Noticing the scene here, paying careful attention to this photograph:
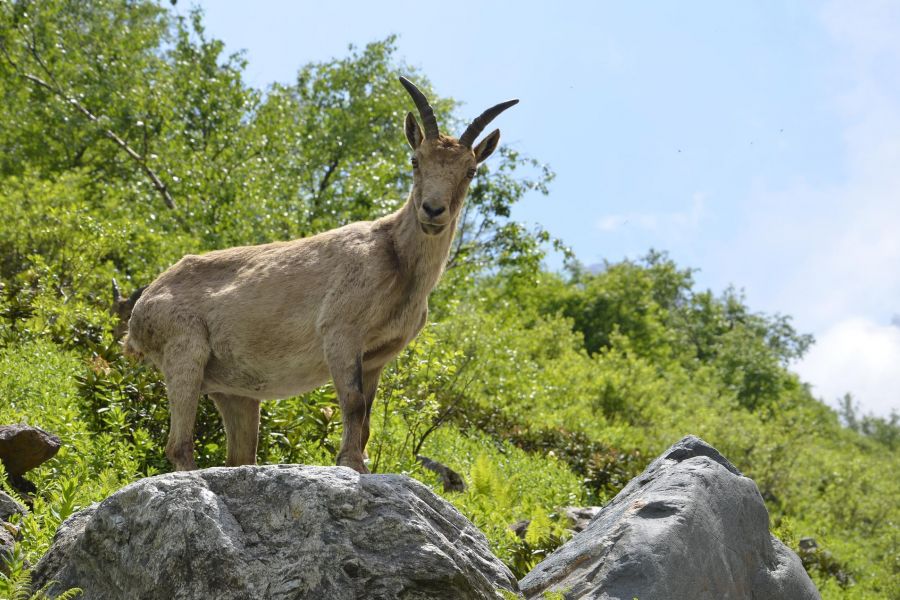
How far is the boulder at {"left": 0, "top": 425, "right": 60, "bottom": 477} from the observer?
25.8 ft

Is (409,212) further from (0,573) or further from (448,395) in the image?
(448,395)

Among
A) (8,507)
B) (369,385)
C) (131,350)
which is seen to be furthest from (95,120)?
(369,385)

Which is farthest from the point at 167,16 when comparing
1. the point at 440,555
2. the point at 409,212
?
the point at 440,555

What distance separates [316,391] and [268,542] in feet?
21.9

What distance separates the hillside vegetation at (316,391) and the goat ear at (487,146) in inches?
166

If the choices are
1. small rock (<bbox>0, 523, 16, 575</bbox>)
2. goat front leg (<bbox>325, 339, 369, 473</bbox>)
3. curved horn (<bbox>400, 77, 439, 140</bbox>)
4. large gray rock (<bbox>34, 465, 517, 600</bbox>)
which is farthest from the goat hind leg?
curved horn (<bbox>400, 77, 439, 140</bbox>)

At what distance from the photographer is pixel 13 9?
22.9 m

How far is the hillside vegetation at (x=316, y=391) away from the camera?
34.8ft

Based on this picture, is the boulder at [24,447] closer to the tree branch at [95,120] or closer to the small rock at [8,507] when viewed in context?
the small rock at [8,507]

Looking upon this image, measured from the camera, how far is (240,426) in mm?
7703

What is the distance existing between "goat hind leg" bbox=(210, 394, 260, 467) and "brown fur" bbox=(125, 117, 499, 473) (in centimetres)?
5

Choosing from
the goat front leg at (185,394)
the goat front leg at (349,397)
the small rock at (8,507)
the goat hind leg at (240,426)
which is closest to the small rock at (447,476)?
the goat hind leg at (240,426)

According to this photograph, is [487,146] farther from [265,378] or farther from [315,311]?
[265,378]

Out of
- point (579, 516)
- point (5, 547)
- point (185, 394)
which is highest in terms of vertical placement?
point (185, 394)
